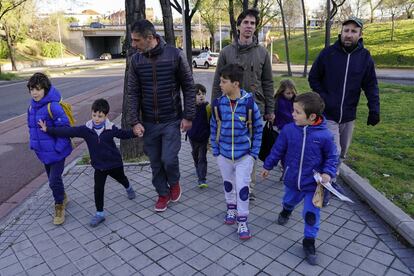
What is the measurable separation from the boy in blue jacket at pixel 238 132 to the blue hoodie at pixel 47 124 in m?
1.68

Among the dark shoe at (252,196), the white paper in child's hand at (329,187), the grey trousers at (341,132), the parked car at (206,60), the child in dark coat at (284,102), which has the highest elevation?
the parked car at (206,60)

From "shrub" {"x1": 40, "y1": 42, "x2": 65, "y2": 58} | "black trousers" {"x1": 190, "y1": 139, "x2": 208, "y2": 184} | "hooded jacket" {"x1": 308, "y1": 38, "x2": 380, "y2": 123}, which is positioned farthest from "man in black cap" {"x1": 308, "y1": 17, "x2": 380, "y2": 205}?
"shrub" {"x1": 40, "y1": 42, "x2": 65, "y2": 58}

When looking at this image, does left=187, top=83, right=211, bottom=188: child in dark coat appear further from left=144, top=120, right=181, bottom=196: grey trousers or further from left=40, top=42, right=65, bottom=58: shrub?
left=40, top=42, right=65, bottom=58: shrub

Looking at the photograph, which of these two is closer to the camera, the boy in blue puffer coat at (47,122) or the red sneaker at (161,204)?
the boy in blue puffer coat at (47,122)

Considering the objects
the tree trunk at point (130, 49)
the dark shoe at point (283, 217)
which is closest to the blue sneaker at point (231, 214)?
the dark shoe at point (283, 217)

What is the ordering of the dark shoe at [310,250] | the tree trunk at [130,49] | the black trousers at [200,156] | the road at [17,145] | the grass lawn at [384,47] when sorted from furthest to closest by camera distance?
the grass lawn at [384,47] < the road at [17,145] < the tree trunk at [130,49] < the black trousers at [200,156] < the dark shoe at [310,250]

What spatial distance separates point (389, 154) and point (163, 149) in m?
3.99

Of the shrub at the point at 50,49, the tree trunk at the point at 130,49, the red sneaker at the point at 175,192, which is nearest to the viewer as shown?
the red sneaker at the point at 175,192

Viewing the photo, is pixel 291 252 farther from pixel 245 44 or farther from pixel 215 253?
pixel 245 44

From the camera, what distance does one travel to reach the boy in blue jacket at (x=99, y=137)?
369 centimetres

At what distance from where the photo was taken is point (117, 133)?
148 inches

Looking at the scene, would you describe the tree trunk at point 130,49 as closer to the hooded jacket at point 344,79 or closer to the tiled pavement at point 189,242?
the tiled pavement at point 189,242

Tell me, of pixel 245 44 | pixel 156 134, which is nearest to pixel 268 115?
pixel 245 44

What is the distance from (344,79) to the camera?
3715 mm
